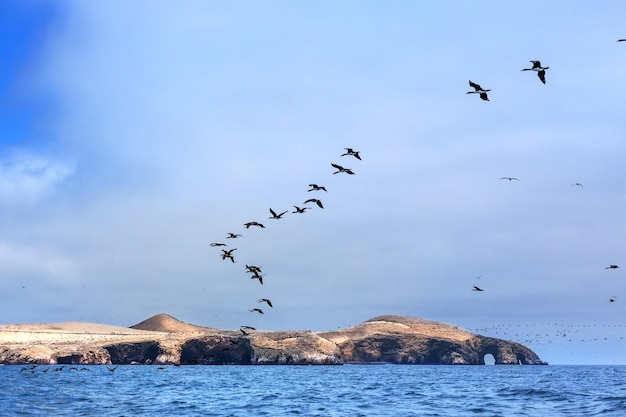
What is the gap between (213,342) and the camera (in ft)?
567

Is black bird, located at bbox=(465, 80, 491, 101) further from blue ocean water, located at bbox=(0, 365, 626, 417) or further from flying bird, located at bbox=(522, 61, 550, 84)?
blue ocean water, located at bbox=(0, 365, 626, 417)

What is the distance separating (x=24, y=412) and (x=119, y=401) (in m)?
9.62

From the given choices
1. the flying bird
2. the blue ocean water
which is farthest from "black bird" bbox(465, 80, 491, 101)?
the blue ocean water

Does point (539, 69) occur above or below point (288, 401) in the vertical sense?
→ above

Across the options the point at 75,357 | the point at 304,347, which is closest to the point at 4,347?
the point at 75,357

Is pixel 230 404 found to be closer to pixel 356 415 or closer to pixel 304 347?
pixel 356 415

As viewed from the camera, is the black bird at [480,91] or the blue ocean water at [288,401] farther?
the blue ocean water at [288,401]

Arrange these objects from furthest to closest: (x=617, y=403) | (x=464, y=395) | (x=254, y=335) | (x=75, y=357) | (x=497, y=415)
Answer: (x=254, y=335)
(x=75, y=357)
(x=464, y=395)
(x=617, y=403)
(x=497, y=415)

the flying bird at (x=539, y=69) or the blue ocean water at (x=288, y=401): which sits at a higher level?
the flying bird at (x=539, y=69)

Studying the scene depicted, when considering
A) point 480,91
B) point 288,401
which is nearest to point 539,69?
point 480,91

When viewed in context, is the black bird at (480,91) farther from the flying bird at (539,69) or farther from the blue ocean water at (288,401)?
the blue ocean water at (288,401)

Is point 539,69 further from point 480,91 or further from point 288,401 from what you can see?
point 288,401

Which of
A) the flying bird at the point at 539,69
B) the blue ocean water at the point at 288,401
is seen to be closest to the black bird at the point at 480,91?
the flying bird at the point at 539,69

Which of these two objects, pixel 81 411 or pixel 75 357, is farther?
pixel 75 357
